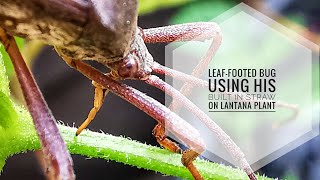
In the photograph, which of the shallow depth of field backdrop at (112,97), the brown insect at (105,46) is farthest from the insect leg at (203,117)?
the shallow depth of field backdrop at (112,97)

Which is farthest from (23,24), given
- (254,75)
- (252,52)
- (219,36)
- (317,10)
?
(317,10)

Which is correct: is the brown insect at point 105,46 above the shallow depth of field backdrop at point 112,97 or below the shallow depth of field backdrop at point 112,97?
above

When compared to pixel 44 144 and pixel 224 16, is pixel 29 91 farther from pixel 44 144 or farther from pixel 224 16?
pixel 224 16

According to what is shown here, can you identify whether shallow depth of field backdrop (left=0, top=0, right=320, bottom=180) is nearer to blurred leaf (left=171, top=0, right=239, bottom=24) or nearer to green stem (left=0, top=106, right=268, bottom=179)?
blurred leaf (left=171, top=0, right=239, bottom=24)

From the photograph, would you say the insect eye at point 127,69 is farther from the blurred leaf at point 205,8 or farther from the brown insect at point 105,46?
the blurred leaf at point 205,8

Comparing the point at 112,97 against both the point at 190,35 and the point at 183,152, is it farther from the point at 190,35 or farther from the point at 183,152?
the point at 183,152

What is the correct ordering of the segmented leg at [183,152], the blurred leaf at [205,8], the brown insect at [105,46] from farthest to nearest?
the blurred leaf at [205,8]
the segmented leg at [183,152]
the brown insect at [105,46]

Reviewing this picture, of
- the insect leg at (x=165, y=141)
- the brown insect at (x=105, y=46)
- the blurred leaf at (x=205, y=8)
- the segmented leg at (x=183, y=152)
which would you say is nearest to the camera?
the brown insect at (x=105, y=46)

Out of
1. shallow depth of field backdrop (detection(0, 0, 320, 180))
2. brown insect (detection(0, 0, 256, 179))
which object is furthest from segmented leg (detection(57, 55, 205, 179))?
shallow depth of field backdrop (detection(0, 0, 320, 180))
